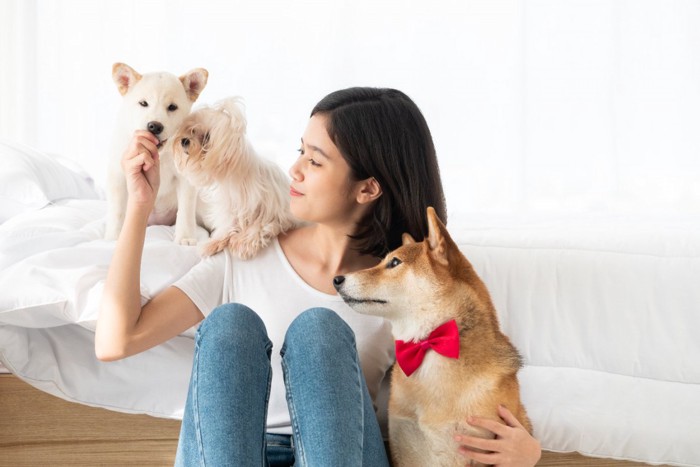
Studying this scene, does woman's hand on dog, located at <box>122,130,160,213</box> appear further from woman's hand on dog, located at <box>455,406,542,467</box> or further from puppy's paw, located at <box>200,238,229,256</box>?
woman's hand on dog, located at <box>455,406,542,467</box>

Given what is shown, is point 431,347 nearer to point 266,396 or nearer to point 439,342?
point 439,342

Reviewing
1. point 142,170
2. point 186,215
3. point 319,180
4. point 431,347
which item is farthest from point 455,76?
point 431,347

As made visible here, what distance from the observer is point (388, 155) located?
1457 mm

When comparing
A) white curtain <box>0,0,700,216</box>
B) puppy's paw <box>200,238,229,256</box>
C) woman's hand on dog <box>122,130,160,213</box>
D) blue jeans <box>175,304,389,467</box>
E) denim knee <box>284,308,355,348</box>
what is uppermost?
white curtain <box>0,0,700,216</box>

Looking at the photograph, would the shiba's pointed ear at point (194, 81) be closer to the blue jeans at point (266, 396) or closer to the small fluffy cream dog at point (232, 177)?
the small fluffy cream dog at point (232, 177)

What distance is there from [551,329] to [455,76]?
262 cm

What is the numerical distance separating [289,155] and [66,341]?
250 cm

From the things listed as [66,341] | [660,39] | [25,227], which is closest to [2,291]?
[66,341]

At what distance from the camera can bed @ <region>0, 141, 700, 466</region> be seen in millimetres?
1404

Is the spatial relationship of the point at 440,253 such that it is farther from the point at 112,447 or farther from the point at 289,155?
the point at 289,155

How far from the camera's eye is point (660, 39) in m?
4.07

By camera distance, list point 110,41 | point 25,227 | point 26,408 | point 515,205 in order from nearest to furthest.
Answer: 1. point 26,408
2. point 25,227
3. point 110,41
4. point 515,205

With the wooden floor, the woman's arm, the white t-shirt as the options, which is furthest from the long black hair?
the wooden floor

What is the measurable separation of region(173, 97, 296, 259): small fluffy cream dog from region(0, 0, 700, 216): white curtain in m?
2.24
